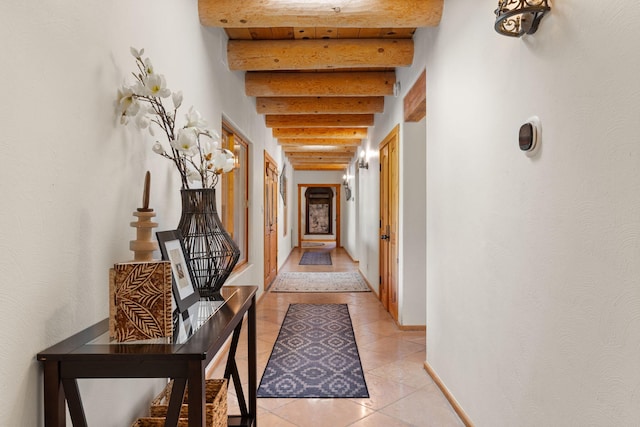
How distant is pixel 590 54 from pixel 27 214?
163 cm

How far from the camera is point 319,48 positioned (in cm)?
342

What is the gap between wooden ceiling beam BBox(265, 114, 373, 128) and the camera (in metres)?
5.82

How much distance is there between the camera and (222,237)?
166 cm

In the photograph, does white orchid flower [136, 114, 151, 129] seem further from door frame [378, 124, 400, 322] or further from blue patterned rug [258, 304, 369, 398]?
door frame [378, 124, 400, 322]

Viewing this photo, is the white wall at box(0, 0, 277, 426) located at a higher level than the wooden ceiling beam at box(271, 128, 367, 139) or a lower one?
lower

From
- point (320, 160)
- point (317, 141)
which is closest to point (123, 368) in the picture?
point (317, 141)

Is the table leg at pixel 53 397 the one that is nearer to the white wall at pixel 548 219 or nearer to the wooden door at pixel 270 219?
the white wall at pixel 548 219

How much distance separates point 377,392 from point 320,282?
392 cm

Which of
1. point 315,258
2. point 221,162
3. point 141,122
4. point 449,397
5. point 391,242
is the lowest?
point 315,258

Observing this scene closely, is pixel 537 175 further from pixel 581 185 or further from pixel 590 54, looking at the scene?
pixel 590 54

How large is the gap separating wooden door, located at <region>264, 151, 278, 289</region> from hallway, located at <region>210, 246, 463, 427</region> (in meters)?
1.54

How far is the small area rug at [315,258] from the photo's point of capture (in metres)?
8.94

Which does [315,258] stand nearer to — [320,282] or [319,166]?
[319,166]

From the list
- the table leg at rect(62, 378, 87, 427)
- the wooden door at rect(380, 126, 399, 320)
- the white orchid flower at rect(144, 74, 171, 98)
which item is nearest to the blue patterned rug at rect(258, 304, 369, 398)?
the wooden door at rect(380, 126, 399, 320)
